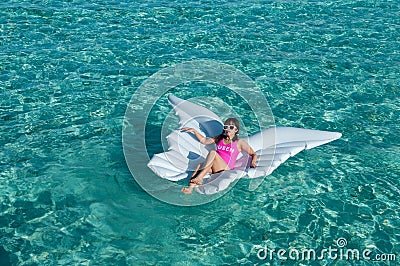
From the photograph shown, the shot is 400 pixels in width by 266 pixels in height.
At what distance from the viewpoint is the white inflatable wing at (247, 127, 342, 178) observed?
752 centimetres

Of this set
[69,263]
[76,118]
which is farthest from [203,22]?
[69,263]

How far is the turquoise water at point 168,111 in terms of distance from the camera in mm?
6867

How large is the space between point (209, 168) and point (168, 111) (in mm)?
3145

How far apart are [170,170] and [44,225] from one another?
1.87m

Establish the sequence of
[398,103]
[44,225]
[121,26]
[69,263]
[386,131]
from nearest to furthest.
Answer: [69,263] < [44,225] < [386,131] < [398,103] < [121,26]

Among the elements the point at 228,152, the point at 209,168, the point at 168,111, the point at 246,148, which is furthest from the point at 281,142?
the point at 168,111

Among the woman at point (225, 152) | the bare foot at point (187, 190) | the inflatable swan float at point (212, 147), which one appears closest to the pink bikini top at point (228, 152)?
the woman at point (225, 152)

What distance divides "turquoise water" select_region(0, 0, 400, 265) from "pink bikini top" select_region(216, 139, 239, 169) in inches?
Result: 18.0

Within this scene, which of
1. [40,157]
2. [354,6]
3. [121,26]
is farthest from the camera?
[354,6]

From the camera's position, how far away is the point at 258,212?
7.35 metres

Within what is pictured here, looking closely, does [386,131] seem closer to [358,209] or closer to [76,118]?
[358,209]

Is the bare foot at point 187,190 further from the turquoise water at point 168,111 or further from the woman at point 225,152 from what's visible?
the turquoise water at point 168,111

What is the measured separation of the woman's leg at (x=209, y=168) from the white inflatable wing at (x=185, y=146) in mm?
243

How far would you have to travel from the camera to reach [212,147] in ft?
26.7
